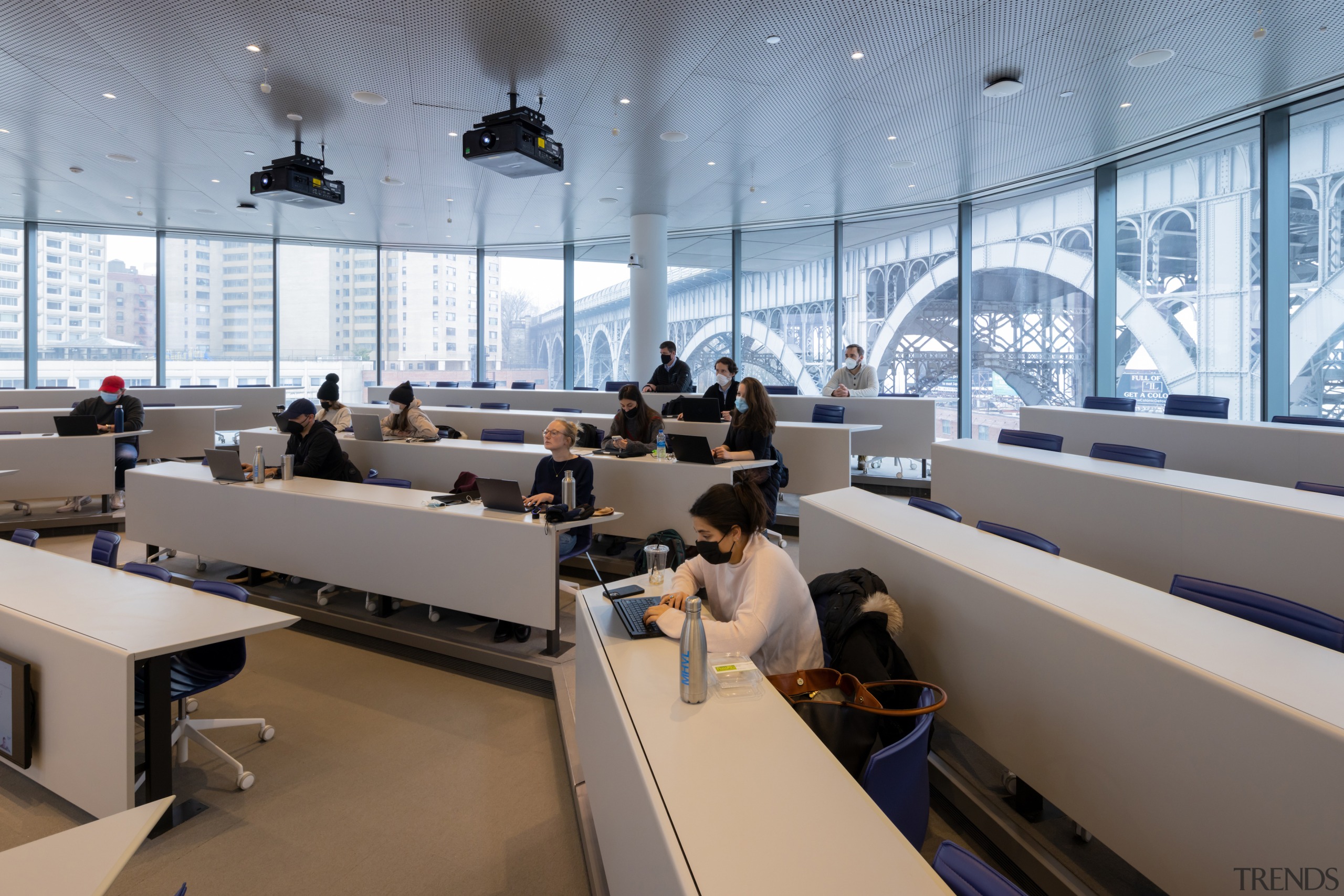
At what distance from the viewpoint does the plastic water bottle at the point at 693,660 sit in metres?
1.81

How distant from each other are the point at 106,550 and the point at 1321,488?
6.69 m

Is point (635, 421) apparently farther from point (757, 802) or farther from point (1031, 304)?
point (1031, 304)

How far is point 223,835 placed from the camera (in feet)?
8.63

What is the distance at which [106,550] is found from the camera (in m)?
3.69

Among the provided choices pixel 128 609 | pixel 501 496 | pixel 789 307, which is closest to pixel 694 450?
pixel 501 496

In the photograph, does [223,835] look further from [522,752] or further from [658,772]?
[658,772]

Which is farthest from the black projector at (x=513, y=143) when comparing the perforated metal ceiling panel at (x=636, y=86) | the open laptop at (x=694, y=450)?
the open laptop at (x=694, y=450)

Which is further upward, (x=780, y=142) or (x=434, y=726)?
(x=780, y=142)

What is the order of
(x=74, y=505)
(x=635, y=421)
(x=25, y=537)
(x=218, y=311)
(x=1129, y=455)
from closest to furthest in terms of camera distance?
Answer: (x=25, y=537), (x=1129, y=455), (x=635, y=421), (x=74, y=505), (x=218, y=311)

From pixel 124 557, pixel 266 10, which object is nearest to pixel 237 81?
pixel 266 10

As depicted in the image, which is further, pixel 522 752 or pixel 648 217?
pixel 648 217

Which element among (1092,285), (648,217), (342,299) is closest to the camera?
(1092,285)

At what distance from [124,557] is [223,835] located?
186 inches

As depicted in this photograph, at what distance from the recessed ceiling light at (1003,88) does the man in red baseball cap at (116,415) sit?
364 inches
